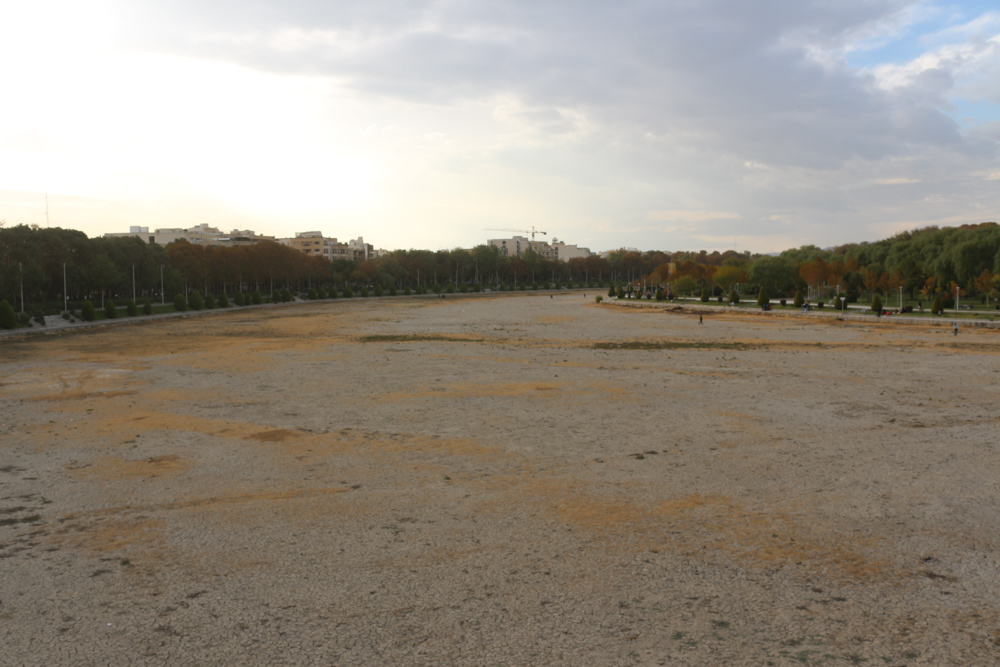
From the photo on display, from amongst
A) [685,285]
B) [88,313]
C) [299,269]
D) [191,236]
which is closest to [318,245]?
[191,236]

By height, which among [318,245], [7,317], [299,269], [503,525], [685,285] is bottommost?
[503,525]

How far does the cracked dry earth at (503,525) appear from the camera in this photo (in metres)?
5.33

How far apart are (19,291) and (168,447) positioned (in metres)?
51.2

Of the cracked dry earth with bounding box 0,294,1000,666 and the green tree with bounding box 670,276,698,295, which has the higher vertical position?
the green tree with bounding box 670,276,698,295

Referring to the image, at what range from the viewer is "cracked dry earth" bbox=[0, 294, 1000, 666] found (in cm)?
533

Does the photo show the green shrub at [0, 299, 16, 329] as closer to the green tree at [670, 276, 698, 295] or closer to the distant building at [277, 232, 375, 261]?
the green tree at [670, 276, 698, 295]

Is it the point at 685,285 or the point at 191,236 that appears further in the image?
the point at 191,236

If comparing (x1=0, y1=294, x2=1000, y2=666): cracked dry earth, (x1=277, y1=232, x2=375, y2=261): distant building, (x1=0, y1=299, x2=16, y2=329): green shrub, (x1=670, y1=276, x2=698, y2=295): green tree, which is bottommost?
(x1=0, y1=294, x2=1000, y2=666): cracked dry earth

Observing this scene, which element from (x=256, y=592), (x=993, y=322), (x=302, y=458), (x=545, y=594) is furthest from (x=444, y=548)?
(x=993, y=322)

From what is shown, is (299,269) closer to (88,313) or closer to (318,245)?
(88,313)

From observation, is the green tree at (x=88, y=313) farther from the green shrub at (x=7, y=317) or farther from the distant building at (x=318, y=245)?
the distant building at (x=318, y=245)

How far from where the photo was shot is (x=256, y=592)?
6.09 m

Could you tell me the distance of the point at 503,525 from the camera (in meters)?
7.72

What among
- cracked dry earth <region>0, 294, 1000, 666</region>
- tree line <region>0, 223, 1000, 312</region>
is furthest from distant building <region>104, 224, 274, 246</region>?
cracked dry earth <region>0, 294, 1000, 666</region>
